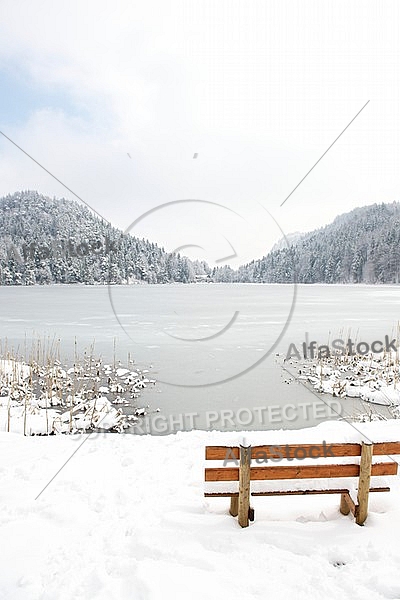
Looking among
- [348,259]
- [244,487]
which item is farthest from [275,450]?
[348,259]

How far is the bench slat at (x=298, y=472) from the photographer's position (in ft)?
13.3

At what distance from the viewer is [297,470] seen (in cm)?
405

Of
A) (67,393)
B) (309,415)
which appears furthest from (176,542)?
(67,393)

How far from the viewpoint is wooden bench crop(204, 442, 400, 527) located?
4.01m

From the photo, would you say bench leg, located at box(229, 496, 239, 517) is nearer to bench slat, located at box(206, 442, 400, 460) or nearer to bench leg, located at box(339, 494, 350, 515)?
bench slat, located at box(206, 442, 400, 460)

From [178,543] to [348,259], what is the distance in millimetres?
109523

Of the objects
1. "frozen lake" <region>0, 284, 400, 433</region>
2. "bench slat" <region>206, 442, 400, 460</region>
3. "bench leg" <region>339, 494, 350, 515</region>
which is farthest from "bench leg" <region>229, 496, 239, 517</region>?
"frozen lake" <region>0, 284, 400, 433</region>

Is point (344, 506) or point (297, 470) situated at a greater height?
point (297, 470)

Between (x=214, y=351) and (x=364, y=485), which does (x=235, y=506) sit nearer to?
(x=364, y=485)

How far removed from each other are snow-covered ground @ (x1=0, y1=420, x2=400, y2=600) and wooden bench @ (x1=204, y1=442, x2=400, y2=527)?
17 cm

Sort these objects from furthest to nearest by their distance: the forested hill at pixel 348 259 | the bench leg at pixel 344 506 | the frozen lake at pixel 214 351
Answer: the forested hill at pixel 348 259, the frozen lake at pixel 214 351, the bench leg at pixel 344 506

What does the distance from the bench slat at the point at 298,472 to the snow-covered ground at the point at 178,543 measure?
1.03ft

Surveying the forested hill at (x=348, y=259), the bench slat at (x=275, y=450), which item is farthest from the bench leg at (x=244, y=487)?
the forested hill at (x=348, y=259)

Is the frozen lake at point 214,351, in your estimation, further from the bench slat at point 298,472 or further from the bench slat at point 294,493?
the bench slat at point 294,493
